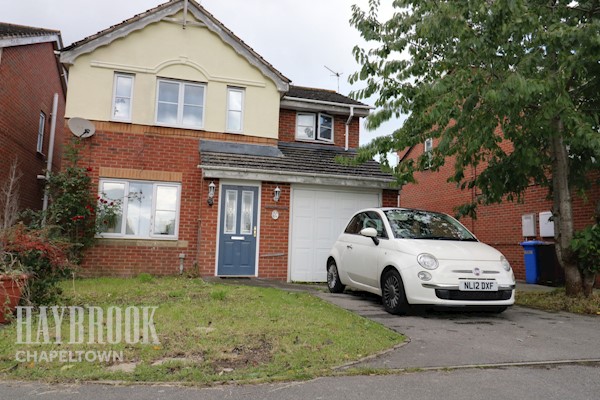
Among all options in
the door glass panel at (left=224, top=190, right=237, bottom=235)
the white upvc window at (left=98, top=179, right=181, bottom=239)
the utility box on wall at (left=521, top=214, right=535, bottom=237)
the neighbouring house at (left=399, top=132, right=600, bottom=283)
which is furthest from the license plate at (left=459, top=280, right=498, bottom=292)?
the white upvc window at (left=98, top=179, right=181, bottom=239)

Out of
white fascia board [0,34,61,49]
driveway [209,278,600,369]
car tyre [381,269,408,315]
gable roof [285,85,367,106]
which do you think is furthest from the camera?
gable roof [285,85,367,106]

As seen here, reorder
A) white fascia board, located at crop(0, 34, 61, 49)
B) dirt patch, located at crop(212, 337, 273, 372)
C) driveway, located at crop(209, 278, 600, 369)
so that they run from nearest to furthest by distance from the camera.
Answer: dirt patch, located at crop(212, 337, 273, 372) < driveway, located at crop(209, 278, 600, 369) < white fascia board, located at crop(0, 34, 61, 49)

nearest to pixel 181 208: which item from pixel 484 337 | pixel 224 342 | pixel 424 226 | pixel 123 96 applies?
pixel 123 96

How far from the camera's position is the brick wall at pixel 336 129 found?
13562mm

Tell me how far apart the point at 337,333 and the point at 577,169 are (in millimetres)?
6455

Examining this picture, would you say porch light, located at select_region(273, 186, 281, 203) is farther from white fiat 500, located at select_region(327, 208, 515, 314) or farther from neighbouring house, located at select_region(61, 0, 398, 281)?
white fiat 500, located at select_region(327, 208, 515, 314)

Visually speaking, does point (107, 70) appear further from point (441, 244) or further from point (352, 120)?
point (441, 244)

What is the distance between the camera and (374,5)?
30.0ft

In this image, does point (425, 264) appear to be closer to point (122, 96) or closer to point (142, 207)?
point (142, 207)

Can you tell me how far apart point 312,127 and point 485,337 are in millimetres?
9390

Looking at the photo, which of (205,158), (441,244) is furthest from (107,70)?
(441,244)

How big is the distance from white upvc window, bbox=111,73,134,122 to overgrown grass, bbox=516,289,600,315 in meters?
9.88

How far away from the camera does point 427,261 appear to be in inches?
254

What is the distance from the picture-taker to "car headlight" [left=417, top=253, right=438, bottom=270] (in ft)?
21.0
